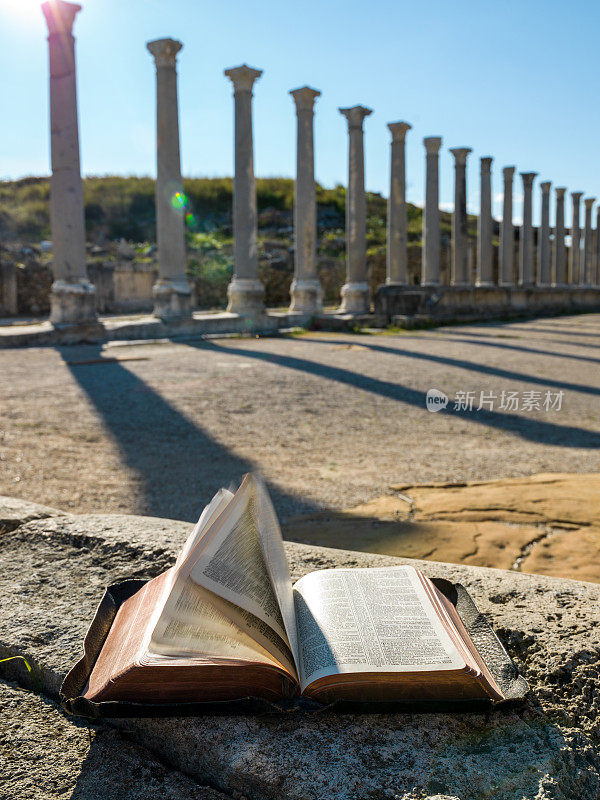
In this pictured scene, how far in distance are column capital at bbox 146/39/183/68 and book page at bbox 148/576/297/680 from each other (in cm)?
1543

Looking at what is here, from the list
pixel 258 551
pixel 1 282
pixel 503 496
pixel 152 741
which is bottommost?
pixel 503 496

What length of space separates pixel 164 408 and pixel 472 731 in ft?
18.9

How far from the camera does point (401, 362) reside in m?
10.5

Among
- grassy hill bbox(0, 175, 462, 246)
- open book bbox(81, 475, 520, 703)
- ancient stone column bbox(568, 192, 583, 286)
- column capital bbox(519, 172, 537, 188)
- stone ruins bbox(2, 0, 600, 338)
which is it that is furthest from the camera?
ancient stone column bbox(568, 192, 583, 286)

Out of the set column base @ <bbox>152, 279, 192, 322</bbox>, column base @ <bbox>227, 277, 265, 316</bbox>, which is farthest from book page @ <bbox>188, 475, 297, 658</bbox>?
column base @ <bbox>227, 277, 265, 316</bbox>

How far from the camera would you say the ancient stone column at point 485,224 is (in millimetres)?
26516

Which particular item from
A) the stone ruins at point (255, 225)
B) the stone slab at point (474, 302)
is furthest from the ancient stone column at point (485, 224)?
the stone slab at point (474, 302)

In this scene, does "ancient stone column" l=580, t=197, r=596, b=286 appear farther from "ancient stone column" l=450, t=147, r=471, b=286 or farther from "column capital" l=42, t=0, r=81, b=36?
"column capital" l=42, t=0, r=81, b=36

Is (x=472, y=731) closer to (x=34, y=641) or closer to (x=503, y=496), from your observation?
(x=34, y=641)

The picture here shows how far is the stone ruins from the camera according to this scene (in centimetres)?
1290

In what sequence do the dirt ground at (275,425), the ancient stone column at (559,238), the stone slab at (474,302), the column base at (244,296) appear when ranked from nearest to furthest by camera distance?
the dirt ground at (275,425) → the column base at (244,296) → the stone slab at (474,302) → the ancient stone column at (559,238)

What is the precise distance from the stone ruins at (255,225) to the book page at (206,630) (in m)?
12.3

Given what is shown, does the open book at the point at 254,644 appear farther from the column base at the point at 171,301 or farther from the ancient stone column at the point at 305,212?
the ancient stone column at the point at 305,212

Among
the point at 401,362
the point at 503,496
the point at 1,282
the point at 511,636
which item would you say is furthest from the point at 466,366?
the point at 1,282
